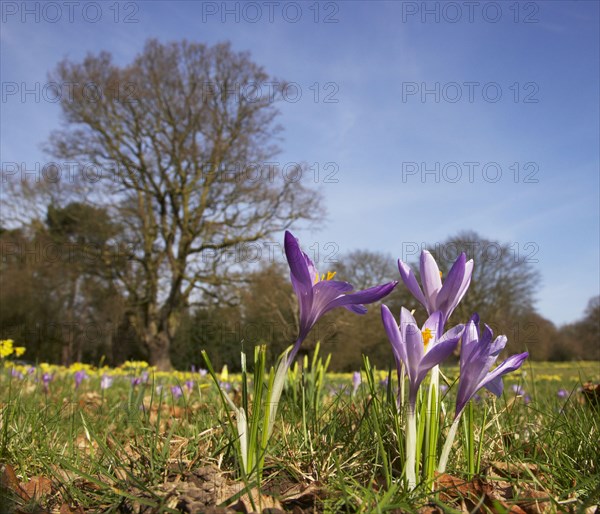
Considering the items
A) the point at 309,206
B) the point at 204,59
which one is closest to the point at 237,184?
the point at 309,206

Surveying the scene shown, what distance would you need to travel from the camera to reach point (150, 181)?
20.9 meters

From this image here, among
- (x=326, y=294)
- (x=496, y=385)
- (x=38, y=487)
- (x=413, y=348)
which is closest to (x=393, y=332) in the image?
(x=413, y=348)

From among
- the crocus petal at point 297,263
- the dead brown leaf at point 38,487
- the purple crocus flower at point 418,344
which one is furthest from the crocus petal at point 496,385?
the dead brown leaf at point 38,487

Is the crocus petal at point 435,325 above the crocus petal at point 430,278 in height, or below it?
below

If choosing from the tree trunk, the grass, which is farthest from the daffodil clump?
the tree trunk

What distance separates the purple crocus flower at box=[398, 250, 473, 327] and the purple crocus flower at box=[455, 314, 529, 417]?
0.28 ft

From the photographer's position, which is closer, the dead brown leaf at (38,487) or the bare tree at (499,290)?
the dead brown leaf at (38,487)

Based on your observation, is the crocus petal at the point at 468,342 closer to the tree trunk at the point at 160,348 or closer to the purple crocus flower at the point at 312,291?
the purple crocus flower at the point at 312,291

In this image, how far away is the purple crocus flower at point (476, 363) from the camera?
1353 millimetres

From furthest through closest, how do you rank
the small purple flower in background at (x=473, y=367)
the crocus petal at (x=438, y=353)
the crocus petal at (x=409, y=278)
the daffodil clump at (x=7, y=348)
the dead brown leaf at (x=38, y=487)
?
the daffodil clump at (x=7, y=348), the dead brown leaf at (x=38, y=487), the crocus petal at (x=409, y=278), the small purple flower in background at (x=473, y=367), the crocus petal at (x=438, y=353)

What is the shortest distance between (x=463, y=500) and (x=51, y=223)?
24.3m

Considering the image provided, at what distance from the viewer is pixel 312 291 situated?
1.33m

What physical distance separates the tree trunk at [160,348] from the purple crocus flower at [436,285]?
66.6ft

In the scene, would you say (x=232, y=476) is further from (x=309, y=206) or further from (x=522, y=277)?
(x=522, y=277)
